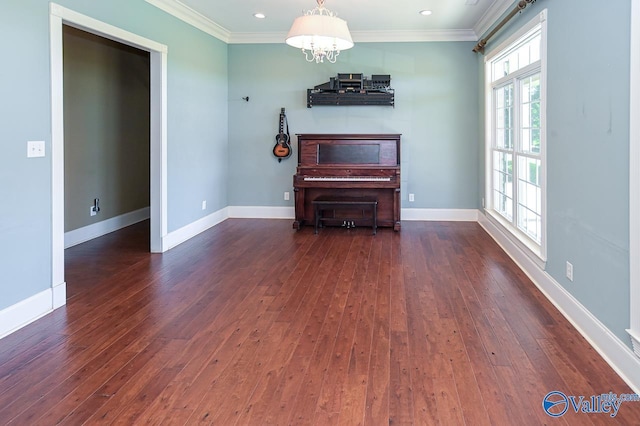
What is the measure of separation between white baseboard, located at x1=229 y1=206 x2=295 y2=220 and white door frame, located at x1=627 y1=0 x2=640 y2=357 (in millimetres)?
5095

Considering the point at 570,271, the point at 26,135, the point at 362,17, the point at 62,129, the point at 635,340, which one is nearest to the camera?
the point at 635,340

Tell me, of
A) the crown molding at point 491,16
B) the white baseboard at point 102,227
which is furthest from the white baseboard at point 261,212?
the crown molding at point 491,16

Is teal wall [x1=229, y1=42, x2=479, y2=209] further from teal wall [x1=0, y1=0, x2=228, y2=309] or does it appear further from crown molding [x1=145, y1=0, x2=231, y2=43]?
teal wall [x1=0, y1=0, x2=228, y2=309]

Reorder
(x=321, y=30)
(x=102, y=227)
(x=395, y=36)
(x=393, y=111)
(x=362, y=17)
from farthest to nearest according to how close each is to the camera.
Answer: (x=393, y=111)
(x=395, y=36)
(x=102, y=227)
(x=362, y=17)
(x=321, y=30)

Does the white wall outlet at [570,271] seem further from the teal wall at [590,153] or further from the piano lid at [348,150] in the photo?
the piano lid at [348,150]

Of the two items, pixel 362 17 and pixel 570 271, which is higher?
pixel 362 17

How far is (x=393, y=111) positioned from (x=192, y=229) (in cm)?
312

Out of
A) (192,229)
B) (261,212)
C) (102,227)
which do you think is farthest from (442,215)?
(102,227)

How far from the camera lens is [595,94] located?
2.74 m

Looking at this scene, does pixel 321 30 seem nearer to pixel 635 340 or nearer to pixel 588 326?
pixel 588 326

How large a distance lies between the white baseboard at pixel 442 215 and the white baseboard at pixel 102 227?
11.9ft

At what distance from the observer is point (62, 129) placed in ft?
11.0

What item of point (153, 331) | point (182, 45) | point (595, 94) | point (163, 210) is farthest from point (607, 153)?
point (182, 45)

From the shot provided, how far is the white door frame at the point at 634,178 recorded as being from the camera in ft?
7.22
